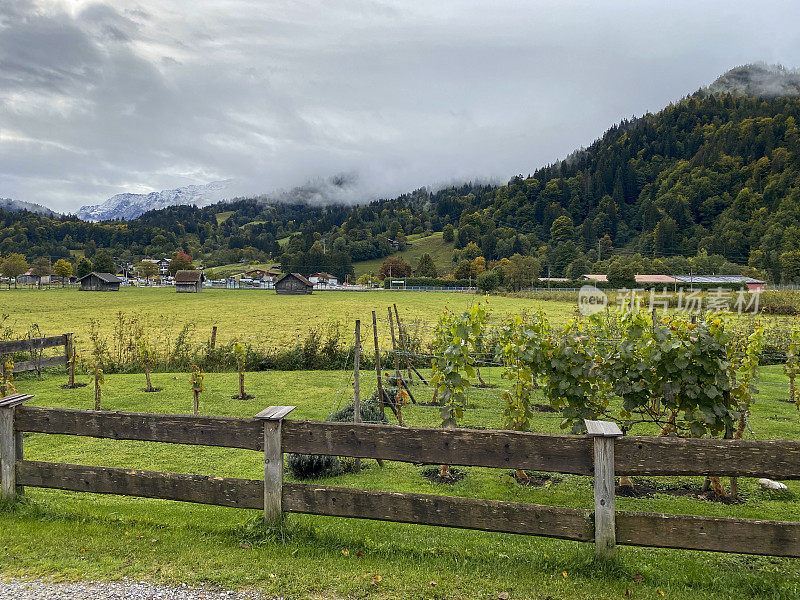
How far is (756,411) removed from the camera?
12.6 metres

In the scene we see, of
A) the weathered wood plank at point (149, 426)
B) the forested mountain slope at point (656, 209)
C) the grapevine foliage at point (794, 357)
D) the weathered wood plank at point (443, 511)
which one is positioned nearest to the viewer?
the weathered wood plank at point (443, 511)

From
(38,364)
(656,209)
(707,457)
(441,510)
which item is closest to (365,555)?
(441,510)

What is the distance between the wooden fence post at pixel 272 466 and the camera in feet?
15.6

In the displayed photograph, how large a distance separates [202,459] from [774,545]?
7.93 meters

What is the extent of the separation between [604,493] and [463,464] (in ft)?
3.96

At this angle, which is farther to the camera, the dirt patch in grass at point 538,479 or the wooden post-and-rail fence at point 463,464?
the dirt patch in grass at point 538,479

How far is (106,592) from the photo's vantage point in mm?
3957

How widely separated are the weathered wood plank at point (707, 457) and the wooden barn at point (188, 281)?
10697 cm

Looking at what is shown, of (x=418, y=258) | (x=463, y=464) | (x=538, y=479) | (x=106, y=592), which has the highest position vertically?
(x=418, y=258)

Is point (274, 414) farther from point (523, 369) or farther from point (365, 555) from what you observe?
point (523, 369)

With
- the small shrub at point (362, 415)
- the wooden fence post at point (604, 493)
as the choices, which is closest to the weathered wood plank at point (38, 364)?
the small shrub at point (362, 415)

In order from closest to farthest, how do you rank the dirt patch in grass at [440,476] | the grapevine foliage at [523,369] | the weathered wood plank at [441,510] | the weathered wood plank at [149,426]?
1. the weathered wood plank at [441,510]
2. the weathered wood plank at [149,426]
3. the dirt patch in grass at [440,476]
4. the grapevine foliage at [523,369]

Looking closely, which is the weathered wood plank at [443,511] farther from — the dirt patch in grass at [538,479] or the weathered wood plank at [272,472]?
the dirt patch in grass at [538,479]

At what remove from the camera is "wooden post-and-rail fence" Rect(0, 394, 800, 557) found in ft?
13.4
